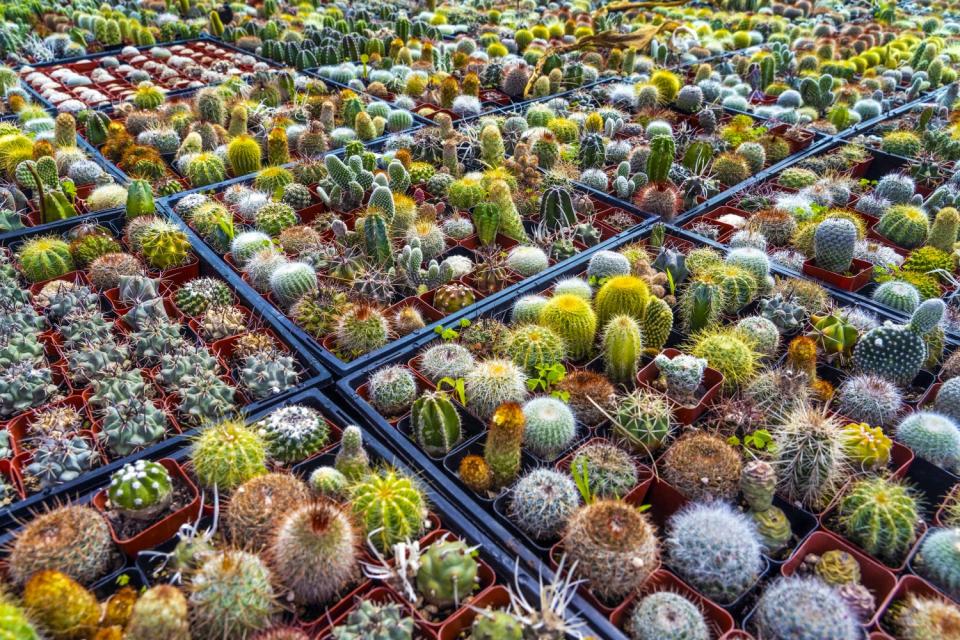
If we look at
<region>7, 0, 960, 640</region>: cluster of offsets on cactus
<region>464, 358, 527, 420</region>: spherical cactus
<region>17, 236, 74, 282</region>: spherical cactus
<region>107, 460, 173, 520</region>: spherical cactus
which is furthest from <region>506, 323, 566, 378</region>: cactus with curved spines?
<region>17, 236, 74, 282</region>: spherical cactus

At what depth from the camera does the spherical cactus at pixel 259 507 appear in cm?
259

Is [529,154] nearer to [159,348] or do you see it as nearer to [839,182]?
[839,182]

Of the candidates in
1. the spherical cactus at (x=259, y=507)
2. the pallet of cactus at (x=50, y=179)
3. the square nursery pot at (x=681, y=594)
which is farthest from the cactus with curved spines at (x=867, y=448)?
the pallet of cactus at (x=50, y=179)

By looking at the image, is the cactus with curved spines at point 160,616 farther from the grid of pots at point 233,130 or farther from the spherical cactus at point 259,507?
the grid of pots at point 233,130

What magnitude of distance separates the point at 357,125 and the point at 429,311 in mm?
3002

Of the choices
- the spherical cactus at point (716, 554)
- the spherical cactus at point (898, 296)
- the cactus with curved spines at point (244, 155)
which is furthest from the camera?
the cactus with curved spines at point (244, 155)

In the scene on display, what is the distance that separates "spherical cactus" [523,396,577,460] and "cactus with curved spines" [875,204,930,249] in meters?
3.44

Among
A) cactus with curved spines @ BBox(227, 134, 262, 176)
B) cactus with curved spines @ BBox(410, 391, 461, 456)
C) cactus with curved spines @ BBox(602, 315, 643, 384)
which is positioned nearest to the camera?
cactus with curved spines @ BBox(410, 391, 461, 456)

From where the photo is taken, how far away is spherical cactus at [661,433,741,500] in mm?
2945

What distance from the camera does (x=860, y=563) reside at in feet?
8.95

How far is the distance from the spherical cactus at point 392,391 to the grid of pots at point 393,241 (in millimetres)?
247

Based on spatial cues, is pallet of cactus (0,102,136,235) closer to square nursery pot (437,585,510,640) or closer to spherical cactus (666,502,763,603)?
square nursery pot (437,585,510,640)

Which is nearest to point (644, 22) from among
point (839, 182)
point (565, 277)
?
point (839, 182)

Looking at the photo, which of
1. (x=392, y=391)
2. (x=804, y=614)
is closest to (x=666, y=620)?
(x=804, y=614)
